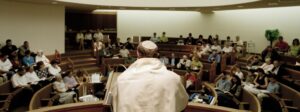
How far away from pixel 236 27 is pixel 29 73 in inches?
434

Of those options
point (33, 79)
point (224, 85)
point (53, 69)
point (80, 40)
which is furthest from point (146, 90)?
point (80, 40)

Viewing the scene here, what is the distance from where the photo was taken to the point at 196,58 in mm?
10898

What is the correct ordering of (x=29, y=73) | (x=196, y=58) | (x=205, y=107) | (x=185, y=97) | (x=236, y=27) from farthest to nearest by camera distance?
1. (x=236, y=27)
2. (x=196, y=58)
3. (x=29, y=73)
4. (x=205, y=107)
5. (x=185, y=97)

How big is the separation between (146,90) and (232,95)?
5.35m

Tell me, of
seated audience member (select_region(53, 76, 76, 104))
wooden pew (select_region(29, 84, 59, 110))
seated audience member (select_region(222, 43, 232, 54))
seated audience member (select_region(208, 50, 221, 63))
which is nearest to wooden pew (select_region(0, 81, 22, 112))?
wooden pew (select_region(29, 84, 59, 110))

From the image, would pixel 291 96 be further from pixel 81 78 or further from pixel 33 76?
pixel 33 76

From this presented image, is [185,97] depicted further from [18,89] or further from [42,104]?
[18,89]

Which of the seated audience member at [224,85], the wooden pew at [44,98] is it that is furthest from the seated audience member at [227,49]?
the wooden pew at [44,98]

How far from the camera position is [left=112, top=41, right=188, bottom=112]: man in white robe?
1.57m

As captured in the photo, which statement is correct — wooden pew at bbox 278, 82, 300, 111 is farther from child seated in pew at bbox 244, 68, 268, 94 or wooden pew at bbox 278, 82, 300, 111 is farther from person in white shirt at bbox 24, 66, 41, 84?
person in white shirt at bbox 24, 66, 41, 84

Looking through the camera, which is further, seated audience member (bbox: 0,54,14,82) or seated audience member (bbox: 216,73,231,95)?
seated audience member (bbox: 0,54,14,82)

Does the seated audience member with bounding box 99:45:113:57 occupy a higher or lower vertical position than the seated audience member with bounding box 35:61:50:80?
higher

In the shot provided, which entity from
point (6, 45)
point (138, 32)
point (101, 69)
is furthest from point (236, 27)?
point (6, 45)

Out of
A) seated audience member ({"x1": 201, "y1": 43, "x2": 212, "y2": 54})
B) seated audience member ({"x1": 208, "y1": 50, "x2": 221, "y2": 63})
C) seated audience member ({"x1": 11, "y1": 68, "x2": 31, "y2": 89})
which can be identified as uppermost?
seated audience member ({"x1": 201, "y1": 43, "x2": 212, "y2": 54})
